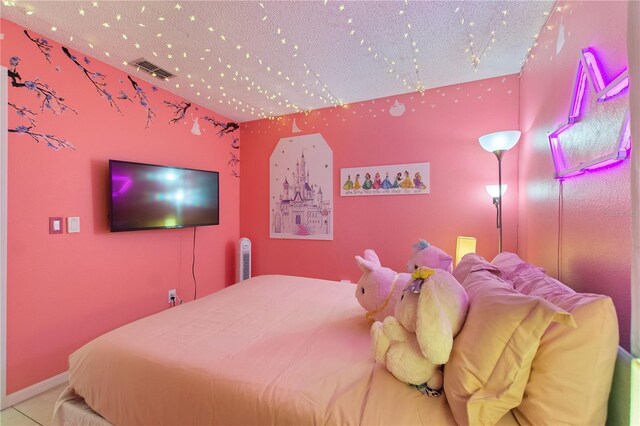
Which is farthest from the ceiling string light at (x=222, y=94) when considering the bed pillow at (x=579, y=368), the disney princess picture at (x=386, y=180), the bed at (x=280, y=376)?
the bed pillow at (x=579, y=368)

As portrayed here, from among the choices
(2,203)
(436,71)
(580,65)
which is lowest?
(2,203)

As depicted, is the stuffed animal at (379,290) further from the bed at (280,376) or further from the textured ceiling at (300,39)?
the textured ceiling at (300,39)

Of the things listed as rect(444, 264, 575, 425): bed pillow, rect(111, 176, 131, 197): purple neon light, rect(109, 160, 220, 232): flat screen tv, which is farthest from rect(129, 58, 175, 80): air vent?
rect(444, 264, 575, 425): bed pillow

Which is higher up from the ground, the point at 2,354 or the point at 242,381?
the point at 242,381

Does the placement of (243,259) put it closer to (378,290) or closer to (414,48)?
(378,290)

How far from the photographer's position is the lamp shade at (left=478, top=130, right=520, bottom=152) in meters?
2.07

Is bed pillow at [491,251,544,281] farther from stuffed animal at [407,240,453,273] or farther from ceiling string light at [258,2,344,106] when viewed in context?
ceiling string light at [258,2,344,106]

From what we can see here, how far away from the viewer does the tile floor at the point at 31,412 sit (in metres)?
1.68

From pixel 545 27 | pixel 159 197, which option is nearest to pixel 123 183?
pixel 159 197

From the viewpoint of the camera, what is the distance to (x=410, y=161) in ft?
9.50

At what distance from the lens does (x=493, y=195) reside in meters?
2.34

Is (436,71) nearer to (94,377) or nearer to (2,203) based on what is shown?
(94,377)

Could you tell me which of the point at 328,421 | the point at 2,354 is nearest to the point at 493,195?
the point at 328,421

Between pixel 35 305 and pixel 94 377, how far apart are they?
1217mm
